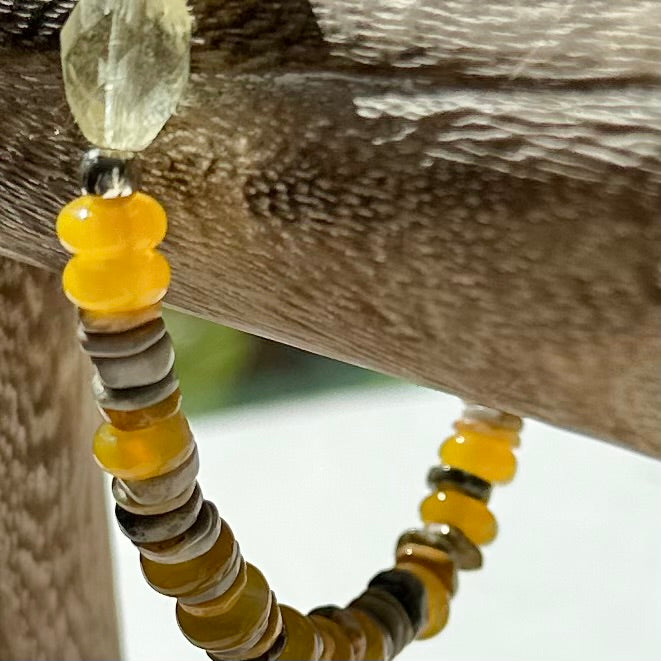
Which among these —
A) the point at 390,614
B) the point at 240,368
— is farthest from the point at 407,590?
the point at 240,368

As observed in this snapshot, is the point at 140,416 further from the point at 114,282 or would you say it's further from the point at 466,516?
the point at 466,516

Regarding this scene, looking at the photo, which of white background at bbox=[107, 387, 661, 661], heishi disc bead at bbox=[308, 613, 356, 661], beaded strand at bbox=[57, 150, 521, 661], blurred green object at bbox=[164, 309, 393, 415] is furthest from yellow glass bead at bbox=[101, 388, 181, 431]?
blurred green object at bbox=[164, 309, 393, 415]

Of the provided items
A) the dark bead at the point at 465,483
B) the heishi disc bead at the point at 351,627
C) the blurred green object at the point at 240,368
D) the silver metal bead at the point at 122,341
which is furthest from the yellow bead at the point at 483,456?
the blurred green object at the point at 240,368

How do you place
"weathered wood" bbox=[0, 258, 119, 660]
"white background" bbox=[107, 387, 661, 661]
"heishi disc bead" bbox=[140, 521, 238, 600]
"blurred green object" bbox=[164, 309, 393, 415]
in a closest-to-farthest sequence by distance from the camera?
"heishi disc bead" bbox=[140, 521, 238, 600] < "weathered wood" bbox=[0, 258, 119, 660] < "white background" bbox=[107, 387, 661, 661] < "blurred green object" bbox=[164, 309, 393, 415]

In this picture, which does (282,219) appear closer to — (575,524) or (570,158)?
(570,158)

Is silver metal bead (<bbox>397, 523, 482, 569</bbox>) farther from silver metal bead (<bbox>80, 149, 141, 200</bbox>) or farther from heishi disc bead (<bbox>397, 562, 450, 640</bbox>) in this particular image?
silver metal bead (<bbox>80, 149, 141, 200</bbox>)

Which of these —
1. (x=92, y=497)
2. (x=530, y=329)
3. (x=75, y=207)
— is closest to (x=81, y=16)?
(x=75, y=207)
